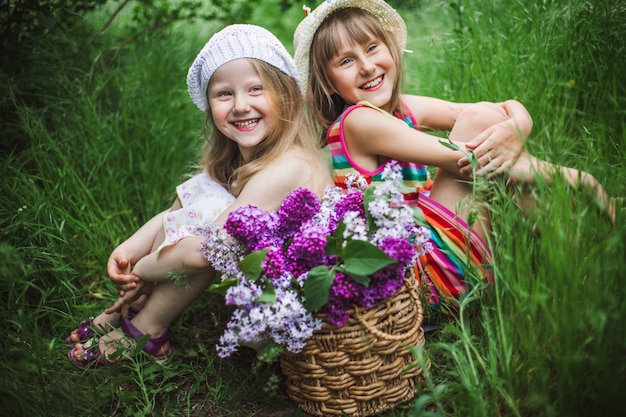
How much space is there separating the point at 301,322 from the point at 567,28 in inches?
92.1

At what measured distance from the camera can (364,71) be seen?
238 centimetres

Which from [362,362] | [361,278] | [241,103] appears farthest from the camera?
[241,103]

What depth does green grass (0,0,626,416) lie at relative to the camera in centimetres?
154

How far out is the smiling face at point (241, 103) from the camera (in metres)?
2.32

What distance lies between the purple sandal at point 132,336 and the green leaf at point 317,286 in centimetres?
92

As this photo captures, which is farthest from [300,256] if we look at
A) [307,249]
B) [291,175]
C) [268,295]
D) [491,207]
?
[491,207]

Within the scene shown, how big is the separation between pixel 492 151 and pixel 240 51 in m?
1.13

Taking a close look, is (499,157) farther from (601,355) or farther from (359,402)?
(359,402)

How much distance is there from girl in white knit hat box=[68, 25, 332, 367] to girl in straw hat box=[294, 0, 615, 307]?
0.16m

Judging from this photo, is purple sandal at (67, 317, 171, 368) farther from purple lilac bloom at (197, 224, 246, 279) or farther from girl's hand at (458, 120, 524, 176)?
girl's hand at (458, 120, 524, 176)

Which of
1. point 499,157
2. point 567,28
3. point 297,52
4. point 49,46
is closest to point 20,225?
point 49,46

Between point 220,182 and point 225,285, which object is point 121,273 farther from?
point 225,285

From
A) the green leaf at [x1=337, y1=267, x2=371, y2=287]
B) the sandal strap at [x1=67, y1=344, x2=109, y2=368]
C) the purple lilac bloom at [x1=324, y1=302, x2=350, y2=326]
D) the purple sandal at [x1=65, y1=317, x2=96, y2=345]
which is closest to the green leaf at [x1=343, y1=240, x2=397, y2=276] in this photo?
the green leaf at [x1=337, y1=267, x2=371, y2=287]

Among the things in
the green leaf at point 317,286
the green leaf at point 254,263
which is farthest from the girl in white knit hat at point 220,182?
the green leaf at point 317,286
